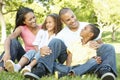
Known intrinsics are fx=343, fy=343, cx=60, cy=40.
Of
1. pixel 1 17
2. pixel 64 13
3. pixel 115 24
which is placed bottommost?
pixel 115 24

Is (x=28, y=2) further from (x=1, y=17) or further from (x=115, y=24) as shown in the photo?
(x=115, y=24)

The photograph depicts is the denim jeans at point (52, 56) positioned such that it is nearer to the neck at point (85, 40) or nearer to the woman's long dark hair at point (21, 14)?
the neck at point (85, 40)

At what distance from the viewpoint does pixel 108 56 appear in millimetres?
4660

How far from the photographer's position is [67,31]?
5.16 meters

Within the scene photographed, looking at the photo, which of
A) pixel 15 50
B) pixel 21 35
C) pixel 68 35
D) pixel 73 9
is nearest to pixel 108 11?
pixel 73 9

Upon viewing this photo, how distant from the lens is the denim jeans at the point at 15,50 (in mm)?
5294

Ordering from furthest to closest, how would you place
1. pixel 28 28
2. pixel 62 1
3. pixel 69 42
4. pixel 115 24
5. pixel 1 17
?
pixel 115 24
pixel 62 1
pixel 1 17
pixel 28 28
pixel 69 42

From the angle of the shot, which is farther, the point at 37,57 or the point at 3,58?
A: the point at 3,58

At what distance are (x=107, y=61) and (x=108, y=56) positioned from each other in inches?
3.1

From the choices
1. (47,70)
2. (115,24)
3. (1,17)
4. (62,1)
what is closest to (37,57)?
(47,70)

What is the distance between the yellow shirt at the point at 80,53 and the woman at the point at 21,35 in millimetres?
919

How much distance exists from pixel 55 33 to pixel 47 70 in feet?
2.69

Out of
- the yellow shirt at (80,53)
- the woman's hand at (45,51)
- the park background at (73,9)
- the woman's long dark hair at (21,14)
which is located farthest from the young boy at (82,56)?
the park background at (73,9)

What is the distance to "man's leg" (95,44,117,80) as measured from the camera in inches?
180
